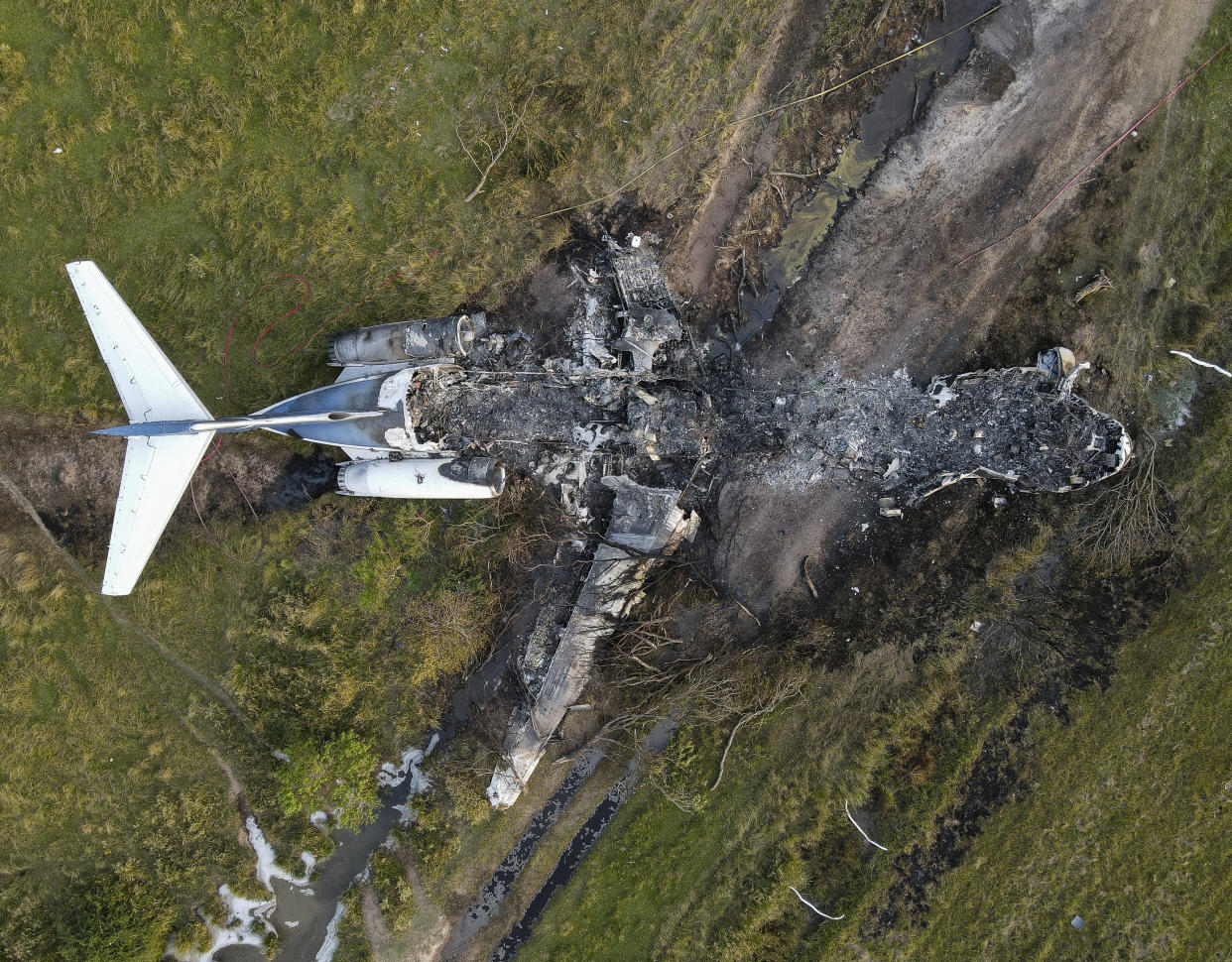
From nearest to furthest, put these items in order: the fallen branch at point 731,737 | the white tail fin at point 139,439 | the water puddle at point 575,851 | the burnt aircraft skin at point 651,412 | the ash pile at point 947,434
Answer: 1. the white tail fin at point 139,439
2. the ash pile at point 947,434
3. the burnt aircraft skin at point 651,412
4. the fallen branch at point 731,737
5. the water puddle at point 575,851

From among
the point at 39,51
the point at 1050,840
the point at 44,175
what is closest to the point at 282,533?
the point at 44,175

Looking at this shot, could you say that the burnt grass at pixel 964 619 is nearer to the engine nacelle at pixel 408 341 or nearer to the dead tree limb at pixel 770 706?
the dead tree limb at pixel 770 706

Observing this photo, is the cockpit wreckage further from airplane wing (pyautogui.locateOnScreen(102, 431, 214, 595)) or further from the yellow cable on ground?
airplane wing (pyautogui.locateOnScreen(102, 431, 214, 595))

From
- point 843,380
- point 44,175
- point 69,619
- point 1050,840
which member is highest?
point 44,175

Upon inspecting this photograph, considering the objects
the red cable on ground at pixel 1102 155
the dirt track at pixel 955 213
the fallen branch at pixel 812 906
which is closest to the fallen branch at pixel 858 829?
the fallen branch at pixel 812 906

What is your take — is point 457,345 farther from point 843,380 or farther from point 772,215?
point 843,380

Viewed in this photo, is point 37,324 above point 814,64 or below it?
below

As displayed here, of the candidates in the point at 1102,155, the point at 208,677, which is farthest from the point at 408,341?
the point at 1102,155
